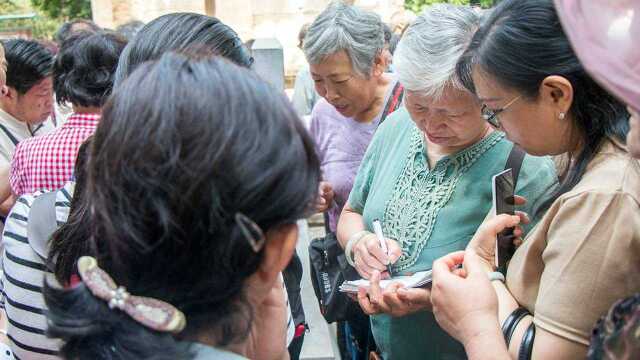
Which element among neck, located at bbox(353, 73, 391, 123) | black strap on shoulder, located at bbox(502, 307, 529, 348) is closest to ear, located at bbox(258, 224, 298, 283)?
black strap on shoulder, located at bbox(502, 307, 529, 348)

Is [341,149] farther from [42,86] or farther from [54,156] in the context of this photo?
[42,86]

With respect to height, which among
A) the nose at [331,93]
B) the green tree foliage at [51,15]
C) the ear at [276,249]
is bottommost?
the green tree foliage at [51,15]

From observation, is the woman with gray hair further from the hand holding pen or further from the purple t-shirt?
the hand holding pen

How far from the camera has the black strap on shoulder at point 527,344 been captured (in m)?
1.48

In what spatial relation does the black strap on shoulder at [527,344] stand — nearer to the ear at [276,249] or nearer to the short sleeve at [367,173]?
the ear at [276,249]

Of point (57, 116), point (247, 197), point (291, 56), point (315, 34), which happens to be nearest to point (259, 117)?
point (247, 197)

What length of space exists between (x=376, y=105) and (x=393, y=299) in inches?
55.0

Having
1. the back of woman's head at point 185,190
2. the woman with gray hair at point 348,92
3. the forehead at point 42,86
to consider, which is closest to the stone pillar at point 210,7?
the forehead at point 42,86

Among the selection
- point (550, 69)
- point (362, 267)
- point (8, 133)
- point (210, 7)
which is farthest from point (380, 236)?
point (210, 7)

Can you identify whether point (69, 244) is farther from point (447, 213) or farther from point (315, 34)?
point (315, 34)

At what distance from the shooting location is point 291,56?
11.4 meters

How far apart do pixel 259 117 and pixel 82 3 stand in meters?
24.3

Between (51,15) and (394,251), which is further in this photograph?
(51,15)

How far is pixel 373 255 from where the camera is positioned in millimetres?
2172
